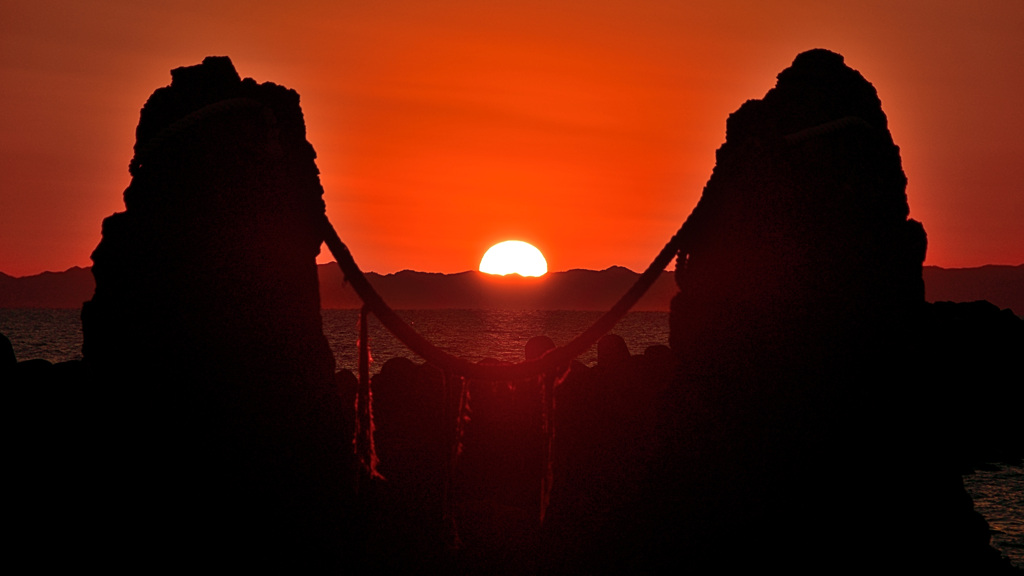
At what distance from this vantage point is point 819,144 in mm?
4379

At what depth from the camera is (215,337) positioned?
13.0 ft

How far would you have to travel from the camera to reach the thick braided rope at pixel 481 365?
4.36 metres

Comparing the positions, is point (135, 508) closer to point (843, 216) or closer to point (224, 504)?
point (224, 504)

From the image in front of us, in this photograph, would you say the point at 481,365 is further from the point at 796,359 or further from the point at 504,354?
the point at 504,354

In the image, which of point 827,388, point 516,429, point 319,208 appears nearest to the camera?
point 827,388

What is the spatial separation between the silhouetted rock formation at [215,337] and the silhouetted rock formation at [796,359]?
6.78 ft

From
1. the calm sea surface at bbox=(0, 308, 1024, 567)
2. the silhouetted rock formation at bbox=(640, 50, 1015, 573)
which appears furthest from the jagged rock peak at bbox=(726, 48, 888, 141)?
the calm sea surface at bbox=(0, 308, 1024, 567)

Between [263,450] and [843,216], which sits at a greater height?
[843,216]

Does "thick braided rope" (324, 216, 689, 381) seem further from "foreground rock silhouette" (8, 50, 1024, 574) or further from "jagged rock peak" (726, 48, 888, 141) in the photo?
"jagged rock peak" (726, 48, 888, 141)

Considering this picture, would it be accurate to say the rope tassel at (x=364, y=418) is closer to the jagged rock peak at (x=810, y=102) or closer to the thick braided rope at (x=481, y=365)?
the thick braided rope at (x=481, y=365)

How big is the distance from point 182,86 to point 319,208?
0.95 meters

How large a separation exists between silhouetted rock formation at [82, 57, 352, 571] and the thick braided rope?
0.24 meters

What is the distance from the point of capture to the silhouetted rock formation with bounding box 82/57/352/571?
3.87 m

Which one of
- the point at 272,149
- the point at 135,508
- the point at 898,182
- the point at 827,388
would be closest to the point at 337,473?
the point at 135,508
